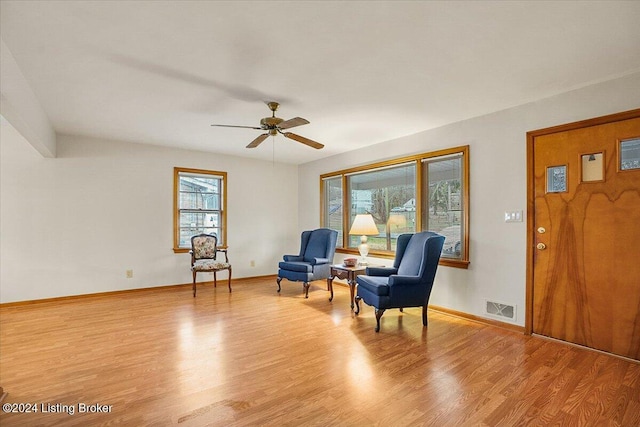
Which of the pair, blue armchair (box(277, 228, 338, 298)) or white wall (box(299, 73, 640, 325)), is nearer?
white wall (box(299, 73, 640, 325))

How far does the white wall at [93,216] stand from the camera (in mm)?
4254

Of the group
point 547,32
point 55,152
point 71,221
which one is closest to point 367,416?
point 547,32

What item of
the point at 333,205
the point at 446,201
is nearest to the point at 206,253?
the point at 333,205

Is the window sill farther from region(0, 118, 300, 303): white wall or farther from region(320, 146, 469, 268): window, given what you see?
region(0, 118, 300, 303): white wall

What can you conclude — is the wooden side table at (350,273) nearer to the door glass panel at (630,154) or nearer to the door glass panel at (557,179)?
the door glass panel at (557,179)

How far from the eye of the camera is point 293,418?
6.07 feet

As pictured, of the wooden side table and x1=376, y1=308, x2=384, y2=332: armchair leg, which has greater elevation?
the wooden side table

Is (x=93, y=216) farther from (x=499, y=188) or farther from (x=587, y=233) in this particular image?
(x=587, y=233)

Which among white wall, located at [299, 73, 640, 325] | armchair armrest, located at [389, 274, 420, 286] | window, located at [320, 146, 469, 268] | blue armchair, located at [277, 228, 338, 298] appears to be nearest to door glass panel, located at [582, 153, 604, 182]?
white wall, located at [299, 73, 640, 325]

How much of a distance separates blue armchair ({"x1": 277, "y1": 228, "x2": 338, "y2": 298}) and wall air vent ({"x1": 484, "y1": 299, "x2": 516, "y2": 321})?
2.34m

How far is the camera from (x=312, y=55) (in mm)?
2410

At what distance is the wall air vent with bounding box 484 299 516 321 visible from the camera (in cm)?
335

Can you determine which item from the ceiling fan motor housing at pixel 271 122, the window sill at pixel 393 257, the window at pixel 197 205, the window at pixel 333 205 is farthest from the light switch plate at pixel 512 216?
the window at pixel 197 205

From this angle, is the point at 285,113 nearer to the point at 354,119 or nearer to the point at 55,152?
the point at 354,119
